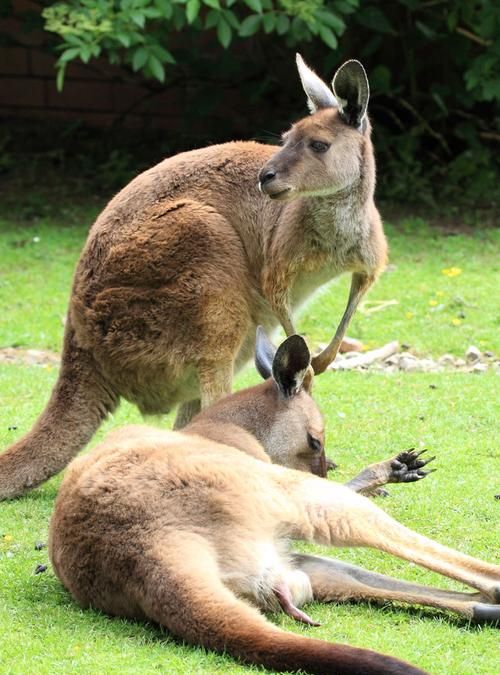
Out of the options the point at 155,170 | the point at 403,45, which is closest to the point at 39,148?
the point at 403,45

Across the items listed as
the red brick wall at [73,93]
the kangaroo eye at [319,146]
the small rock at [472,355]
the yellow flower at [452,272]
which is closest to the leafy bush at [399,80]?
the red brick wall at [73,93]

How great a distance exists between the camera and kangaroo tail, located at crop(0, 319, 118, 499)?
537 centimetres

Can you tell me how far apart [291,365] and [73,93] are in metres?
8.05

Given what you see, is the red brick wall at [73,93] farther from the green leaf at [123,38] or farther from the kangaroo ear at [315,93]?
the kangaroo ear at [315,93]

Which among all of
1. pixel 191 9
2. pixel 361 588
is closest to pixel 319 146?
pixel 361 588

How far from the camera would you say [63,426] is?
216 inches

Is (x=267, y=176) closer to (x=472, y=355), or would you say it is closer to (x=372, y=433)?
(x=372, y=433)

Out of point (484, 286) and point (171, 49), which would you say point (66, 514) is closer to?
point (484, 286)

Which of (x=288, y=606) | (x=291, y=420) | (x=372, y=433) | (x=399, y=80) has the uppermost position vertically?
(x=291, y=420)

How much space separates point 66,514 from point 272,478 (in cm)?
70

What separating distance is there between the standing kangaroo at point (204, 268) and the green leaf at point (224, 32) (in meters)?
3.35

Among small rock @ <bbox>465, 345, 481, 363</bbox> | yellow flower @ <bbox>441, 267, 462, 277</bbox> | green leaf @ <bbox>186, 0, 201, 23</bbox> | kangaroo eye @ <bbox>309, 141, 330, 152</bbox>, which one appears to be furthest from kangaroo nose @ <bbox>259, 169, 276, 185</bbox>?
yellow flower @ <bbox>441, 267, 462, 277</bbox>

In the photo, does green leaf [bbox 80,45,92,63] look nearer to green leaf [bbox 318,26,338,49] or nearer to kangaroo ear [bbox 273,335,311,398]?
green leaf [bbox 318,26,338,49]

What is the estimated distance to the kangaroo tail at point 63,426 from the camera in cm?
537
